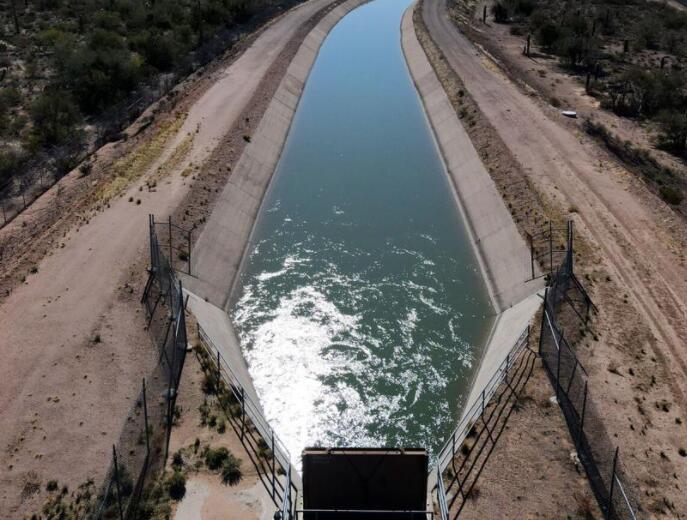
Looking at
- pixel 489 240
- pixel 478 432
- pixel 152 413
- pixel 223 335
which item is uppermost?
pixel 152 413

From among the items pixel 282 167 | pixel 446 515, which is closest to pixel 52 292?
pixel 446 515

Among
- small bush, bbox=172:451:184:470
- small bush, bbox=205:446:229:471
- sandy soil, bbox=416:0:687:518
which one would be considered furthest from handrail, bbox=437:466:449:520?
small bush, bbox=172:451:184:470

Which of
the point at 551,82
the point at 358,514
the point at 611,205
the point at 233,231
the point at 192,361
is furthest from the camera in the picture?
the point at 551,82

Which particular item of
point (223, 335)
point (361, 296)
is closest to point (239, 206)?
point (361, 296)

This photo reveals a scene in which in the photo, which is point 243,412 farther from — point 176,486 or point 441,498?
point 441,498

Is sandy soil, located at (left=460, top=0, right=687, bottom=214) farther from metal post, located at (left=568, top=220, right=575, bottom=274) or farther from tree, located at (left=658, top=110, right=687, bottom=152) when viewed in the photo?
metal post, located at (left=568, top=220, right=575, bottom=274)

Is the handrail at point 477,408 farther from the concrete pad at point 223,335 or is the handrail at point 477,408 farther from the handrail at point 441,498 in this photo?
the concrete pad at point 223,335
